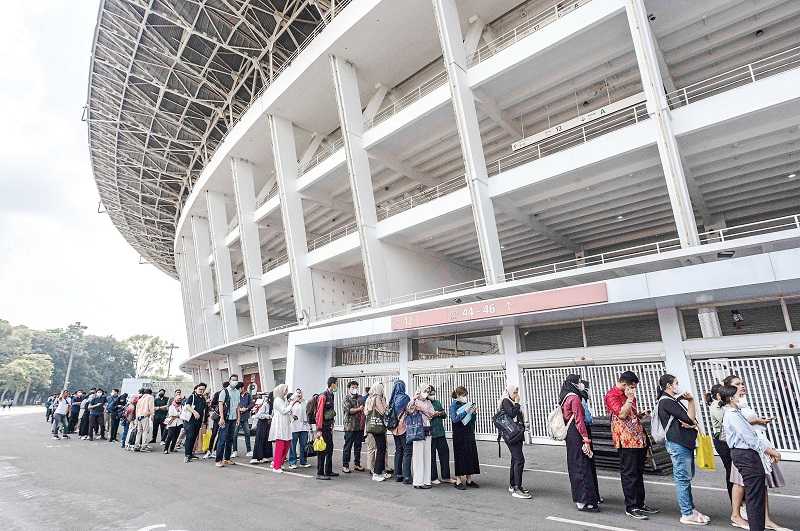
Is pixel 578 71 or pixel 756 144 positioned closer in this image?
pixel 756 144

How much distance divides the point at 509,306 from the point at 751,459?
669 cm

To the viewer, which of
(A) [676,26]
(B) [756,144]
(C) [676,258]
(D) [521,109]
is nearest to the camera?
(C) [676,258]

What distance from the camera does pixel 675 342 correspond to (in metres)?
9.87

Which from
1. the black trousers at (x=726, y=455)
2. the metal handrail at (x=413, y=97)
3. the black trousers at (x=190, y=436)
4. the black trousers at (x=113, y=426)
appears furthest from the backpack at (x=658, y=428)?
the black trousers at (x=113, y=426)

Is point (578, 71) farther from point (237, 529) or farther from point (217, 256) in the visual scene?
Result: point (217, 256)

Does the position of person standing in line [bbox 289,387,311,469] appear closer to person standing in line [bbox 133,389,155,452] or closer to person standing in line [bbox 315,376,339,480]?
person standing in line [bbox 315,376,339,480]

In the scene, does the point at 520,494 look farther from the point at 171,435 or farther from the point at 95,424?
the point at 95,424

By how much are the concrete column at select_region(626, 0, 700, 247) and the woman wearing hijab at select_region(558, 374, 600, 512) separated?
6.76 metres

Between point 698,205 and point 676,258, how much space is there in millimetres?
6247

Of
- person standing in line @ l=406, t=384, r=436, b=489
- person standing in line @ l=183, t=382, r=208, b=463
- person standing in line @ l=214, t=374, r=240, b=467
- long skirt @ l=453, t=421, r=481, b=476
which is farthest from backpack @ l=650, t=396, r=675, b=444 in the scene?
person standing in line @ l=183, t=382, r=208, b=463

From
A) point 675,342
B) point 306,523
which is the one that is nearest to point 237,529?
point 306,523

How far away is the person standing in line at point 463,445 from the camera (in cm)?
673

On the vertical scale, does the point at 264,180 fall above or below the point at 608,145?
above

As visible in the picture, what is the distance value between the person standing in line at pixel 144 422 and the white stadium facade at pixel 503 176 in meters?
4.77
